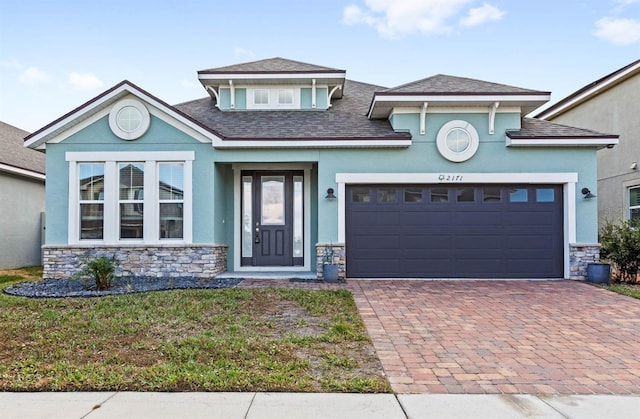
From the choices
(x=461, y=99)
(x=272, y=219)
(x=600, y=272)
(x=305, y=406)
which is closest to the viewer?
(x=305, y=406)

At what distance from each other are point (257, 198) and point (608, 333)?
8159 mm

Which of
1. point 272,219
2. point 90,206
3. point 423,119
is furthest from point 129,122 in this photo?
point 423,119

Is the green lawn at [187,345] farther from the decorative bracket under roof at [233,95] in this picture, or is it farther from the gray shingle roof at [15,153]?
the gray shingle roof at [15,153]

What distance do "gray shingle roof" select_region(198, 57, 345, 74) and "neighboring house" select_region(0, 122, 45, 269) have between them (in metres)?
6.66

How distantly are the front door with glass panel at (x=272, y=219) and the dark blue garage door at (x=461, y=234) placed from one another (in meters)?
1.72

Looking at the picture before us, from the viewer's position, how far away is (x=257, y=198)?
11203 mm

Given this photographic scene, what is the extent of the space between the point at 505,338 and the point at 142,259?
809cm

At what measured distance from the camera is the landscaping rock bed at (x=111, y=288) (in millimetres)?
8023

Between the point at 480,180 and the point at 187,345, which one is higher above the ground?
the point at 480,180

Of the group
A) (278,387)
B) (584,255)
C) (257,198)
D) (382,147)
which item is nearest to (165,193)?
(257,198)

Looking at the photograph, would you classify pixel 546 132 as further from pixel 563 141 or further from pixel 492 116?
pixel 492 116

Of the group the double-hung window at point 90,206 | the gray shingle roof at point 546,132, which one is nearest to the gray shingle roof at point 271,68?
the double-hung window at point 90,206

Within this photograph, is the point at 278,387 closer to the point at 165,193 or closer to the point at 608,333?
the point at 608,333

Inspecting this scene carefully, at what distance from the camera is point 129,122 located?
9.96m
